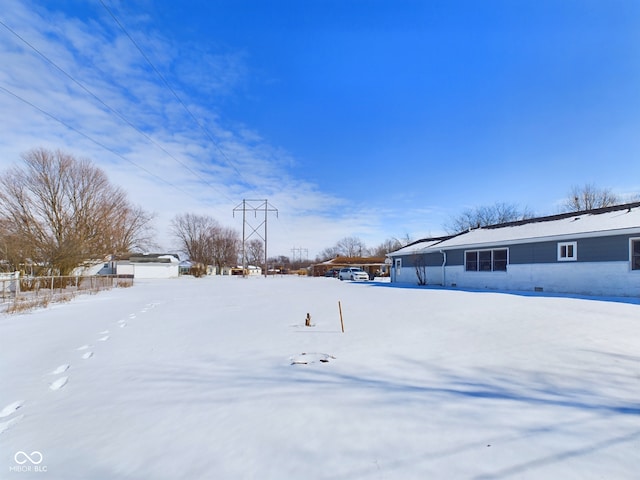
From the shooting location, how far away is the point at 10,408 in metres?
4.00

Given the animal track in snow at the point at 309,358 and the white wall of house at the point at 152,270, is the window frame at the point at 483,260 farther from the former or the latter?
the white wall of house at the point at 152,270

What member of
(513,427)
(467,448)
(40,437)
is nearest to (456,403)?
(513,427)

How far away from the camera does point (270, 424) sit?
346 cm

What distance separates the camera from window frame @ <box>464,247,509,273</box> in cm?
2061

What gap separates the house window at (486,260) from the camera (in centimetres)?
2070

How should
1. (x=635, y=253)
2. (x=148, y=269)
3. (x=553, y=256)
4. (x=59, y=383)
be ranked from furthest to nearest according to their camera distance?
(x=148, y=269) < (x=553, y=256) < (x=635, y=253) < (x=59, y=383)

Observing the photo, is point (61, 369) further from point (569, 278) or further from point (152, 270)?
point (152, 270)

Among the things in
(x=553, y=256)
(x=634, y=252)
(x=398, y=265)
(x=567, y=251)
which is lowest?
(x=398, y=265)

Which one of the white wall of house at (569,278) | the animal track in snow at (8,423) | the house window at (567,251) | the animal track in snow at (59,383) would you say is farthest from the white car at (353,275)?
the animal track in snow at (8,423)

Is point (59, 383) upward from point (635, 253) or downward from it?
downward

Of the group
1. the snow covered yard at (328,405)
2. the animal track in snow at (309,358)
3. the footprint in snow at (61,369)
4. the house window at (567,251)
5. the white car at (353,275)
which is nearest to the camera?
the snow covered yard at (328,405)

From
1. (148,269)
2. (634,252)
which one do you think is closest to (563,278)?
(634,252)

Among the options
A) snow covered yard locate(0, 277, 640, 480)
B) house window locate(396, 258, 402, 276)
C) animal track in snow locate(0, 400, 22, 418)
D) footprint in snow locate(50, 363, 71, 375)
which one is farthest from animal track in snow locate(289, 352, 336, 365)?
house window locate(396, 258, 402, 276)

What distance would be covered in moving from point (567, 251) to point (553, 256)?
66 centimetres
